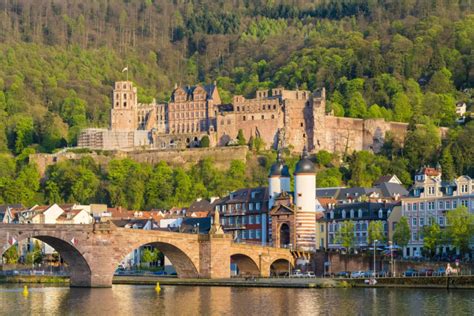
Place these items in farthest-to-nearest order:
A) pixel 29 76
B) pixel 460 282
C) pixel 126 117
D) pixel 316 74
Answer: pixel 29 76 → pixel 316 74 → pixel 126 117 → pixel 460 282

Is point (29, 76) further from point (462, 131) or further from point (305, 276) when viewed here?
point (305, 276)

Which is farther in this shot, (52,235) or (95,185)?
(95,185)

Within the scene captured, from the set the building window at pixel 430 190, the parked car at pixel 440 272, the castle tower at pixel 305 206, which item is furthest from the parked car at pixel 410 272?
the castle tower at pixel 305 206

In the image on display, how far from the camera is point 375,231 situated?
94.9 metres

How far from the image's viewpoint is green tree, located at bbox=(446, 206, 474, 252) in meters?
86.8

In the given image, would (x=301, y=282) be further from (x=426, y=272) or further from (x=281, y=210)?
(x=281, y=210)

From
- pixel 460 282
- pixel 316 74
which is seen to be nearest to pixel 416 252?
pixel 460 282

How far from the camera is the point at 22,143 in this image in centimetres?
16138

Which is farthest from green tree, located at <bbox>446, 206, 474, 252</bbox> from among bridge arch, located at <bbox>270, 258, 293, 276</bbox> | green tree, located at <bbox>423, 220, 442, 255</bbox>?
bridge arch, located at <bbox>270, 258, 293, 276</bbox>

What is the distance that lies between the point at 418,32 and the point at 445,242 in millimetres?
96330

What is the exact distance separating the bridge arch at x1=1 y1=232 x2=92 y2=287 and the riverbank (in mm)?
7326

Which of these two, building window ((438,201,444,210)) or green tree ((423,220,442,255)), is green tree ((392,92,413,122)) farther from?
green tree ((423,220,442,255))

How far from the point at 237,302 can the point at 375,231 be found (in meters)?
26.4

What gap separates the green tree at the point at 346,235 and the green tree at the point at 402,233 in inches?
203
